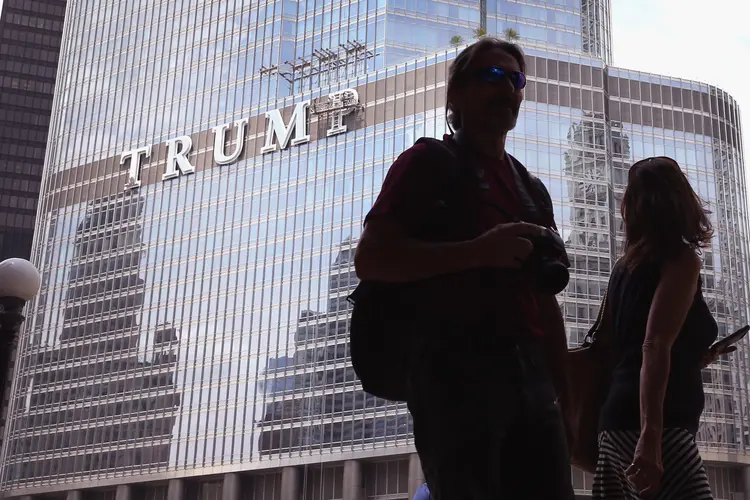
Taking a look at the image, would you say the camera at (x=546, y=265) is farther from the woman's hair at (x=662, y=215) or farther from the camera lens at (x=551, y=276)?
the woman's hair at (x=662, y=215)

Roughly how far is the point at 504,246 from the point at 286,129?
8211 centimetres

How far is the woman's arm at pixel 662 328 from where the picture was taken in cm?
373

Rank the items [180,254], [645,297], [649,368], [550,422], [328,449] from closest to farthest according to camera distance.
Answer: [550,422]
[649,368]
[645,297]
[328,449]
[180,254]

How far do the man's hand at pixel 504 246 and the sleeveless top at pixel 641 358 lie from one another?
122cm

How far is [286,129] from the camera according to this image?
84.2 meters

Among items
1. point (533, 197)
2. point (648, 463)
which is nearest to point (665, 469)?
point (648, 463)

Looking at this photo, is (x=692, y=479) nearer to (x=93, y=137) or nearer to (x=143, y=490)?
(x=143, y=490)

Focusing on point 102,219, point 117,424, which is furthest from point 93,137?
point 117,424

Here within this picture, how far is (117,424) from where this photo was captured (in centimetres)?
8394

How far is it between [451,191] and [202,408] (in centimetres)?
7814

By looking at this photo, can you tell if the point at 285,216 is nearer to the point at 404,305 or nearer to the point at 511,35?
the point at 511,35

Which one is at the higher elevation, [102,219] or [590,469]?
[102,219]

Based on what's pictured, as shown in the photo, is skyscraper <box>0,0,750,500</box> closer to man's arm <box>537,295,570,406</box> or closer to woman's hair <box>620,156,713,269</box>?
woman's hair <box>620,156,713,269</box>

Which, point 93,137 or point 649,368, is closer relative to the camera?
point 649,368
